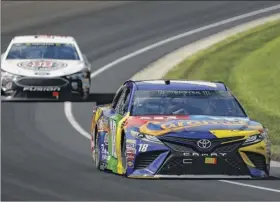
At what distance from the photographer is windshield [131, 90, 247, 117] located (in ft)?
57.7

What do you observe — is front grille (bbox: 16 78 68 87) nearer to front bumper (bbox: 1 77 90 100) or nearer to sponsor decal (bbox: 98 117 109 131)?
front bumper (bbox: 1 77 90 100)

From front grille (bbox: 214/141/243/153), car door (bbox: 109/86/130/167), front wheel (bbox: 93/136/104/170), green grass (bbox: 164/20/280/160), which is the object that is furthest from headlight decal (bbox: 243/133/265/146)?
green grass (bbox: 164/20/280/160)

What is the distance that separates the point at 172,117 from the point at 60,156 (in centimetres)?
353

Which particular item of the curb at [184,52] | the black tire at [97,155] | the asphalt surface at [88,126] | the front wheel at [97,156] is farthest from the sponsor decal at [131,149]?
the curb at [184,52]

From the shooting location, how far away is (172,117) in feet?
56.3

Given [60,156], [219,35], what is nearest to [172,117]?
[60,156]

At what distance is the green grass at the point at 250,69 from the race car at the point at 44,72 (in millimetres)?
3252

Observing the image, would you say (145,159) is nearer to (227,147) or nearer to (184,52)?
(227,147)

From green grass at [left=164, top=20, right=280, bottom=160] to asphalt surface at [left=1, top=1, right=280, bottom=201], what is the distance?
5.74 feet

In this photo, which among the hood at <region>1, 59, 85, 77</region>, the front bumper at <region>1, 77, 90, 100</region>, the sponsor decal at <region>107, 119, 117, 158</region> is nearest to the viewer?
the sponsor decal at <region>107, 119, 117, 158</region>

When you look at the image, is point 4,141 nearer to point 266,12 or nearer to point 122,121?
point 122,121

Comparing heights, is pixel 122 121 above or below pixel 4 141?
above

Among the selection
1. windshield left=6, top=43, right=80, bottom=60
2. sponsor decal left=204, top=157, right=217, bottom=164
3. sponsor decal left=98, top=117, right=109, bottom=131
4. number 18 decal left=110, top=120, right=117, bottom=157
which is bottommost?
windshield left=6, top=43, right=80, bottom=60

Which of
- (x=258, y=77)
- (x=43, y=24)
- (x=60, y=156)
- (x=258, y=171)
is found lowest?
(x=43, y=24)
